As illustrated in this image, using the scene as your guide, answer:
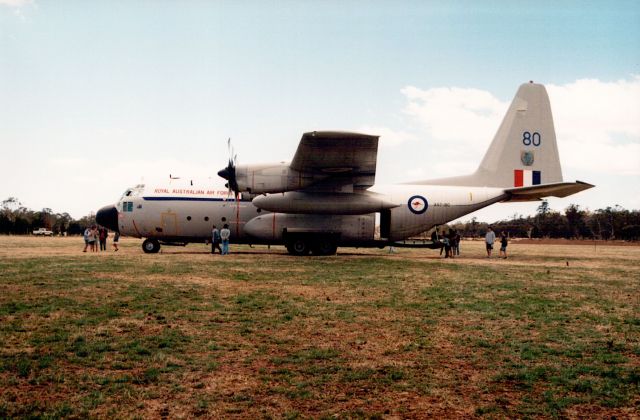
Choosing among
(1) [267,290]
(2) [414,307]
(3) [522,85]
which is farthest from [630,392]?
(3) [522,85]

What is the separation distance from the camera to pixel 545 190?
73.0 feet

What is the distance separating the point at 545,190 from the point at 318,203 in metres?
10.1

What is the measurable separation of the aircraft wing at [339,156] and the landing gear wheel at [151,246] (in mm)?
8592

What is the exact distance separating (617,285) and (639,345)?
758cm

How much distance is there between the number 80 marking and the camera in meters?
24.0

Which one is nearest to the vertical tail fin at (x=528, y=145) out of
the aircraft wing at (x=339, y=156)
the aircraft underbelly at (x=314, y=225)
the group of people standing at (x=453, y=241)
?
the group of people standing at (x=453, y=241)

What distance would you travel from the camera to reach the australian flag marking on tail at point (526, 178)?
79.1 ft

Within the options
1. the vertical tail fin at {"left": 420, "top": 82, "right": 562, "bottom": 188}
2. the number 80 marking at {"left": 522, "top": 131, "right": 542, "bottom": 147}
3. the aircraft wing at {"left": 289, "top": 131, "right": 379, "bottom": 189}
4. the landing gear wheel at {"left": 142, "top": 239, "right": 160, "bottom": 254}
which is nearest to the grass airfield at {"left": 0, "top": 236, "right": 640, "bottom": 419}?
the aircraft wing at {"left": 289, "top": 131, "right": 379, "bottom": 189}

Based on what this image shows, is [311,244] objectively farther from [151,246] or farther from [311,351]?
[311,351]

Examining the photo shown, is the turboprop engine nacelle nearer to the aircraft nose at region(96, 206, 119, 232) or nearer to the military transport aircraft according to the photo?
the military transport aircraft

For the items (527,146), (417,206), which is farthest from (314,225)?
(527,146)

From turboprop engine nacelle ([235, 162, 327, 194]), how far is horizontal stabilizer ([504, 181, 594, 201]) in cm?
966

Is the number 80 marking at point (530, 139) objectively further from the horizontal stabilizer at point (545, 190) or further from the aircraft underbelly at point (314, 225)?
the aircraft underbelly at point (314, 225)

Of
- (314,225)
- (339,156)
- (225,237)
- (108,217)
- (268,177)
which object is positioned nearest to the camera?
(339,156)
